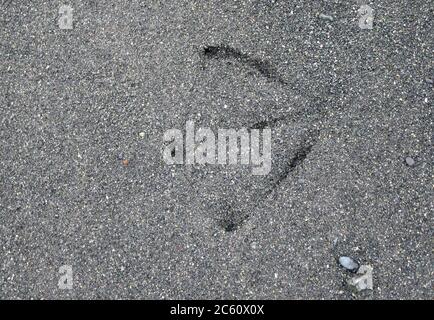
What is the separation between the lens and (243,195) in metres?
2.52

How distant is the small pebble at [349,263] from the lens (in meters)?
2.40

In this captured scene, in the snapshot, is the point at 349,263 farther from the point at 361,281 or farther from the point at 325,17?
the point at 325,17

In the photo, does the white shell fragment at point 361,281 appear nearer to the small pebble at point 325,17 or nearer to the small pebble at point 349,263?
the small pebble at point 349,263

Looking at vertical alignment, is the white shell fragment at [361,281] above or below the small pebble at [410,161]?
below

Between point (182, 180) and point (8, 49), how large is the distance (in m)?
1.15

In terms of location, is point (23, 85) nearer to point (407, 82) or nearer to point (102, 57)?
point (102, 57)

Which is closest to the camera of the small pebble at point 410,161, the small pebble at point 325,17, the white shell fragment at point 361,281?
the white shell fragment at point 361,281

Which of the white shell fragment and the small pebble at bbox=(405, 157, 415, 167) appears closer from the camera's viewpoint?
the white shell fragment

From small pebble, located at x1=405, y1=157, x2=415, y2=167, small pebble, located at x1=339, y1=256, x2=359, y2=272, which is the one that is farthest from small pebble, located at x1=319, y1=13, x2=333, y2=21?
small pebble, located at x1=339, y1=256, x2=359, y2=272

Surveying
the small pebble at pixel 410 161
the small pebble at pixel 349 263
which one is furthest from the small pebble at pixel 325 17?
the small pebble at pixel 349 263

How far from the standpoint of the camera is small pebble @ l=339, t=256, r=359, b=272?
7.89ft

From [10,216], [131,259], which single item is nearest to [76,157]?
[10,216]

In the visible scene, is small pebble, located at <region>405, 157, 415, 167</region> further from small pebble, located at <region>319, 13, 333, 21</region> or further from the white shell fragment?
small pebble, located at <region>319, 13, 333, 21</region>

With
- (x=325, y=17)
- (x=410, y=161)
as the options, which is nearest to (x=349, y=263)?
(x=410, y=161)
